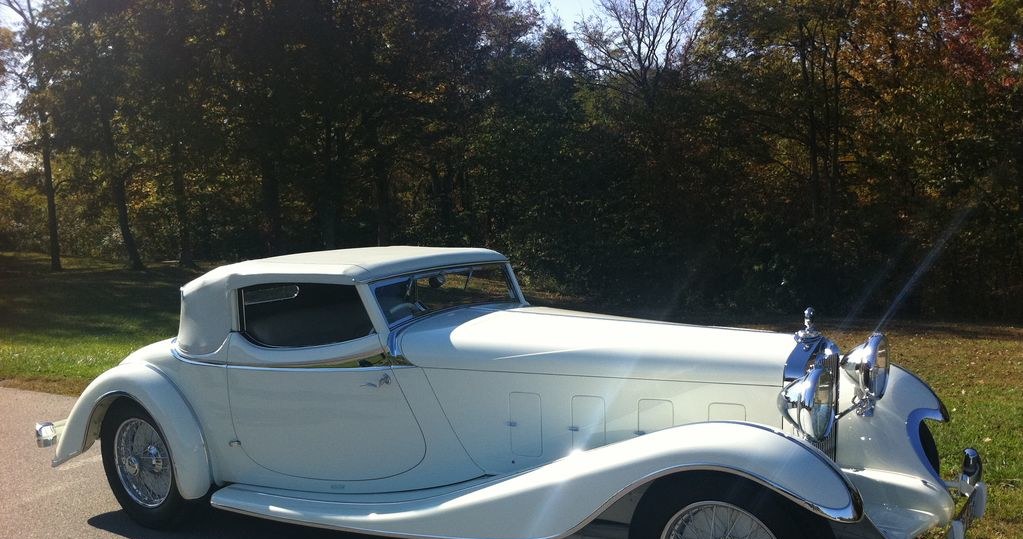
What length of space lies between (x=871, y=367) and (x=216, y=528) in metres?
3.72

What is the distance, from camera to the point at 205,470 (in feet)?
15.6

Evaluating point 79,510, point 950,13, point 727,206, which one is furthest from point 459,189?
point 79,510

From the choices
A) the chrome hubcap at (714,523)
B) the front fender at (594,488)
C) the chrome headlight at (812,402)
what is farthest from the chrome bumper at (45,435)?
the chrome headlight at (812,402)

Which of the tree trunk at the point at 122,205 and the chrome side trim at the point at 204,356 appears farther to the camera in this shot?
the tree trunk at the point at 122,205

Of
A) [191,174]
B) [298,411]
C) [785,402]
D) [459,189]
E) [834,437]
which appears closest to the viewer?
[785,402]

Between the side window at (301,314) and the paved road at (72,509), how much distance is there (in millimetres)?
1142

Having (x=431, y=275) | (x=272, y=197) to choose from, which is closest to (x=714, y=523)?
(x=431, y=275)

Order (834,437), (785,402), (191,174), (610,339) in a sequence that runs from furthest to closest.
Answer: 1. (191,174)
2. (610,339)
3. (834,437)
4. (785,402)

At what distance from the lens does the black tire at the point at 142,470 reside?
4930mm

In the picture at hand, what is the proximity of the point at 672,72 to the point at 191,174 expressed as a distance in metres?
13.5

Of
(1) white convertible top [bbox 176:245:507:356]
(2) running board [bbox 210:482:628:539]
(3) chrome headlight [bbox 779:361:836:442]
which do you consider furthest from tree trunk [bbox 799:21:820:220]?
(2) running board [bbox 210:482:628:539]

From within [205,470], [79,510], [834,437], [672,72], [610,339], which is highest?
[672,72]

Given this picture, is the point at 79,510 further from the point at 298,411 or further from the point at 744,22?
the point at 744,22

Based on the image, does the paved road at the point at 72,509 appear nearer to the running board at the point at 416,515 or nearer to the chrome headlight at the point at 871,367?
the running board at the point at 416,515
